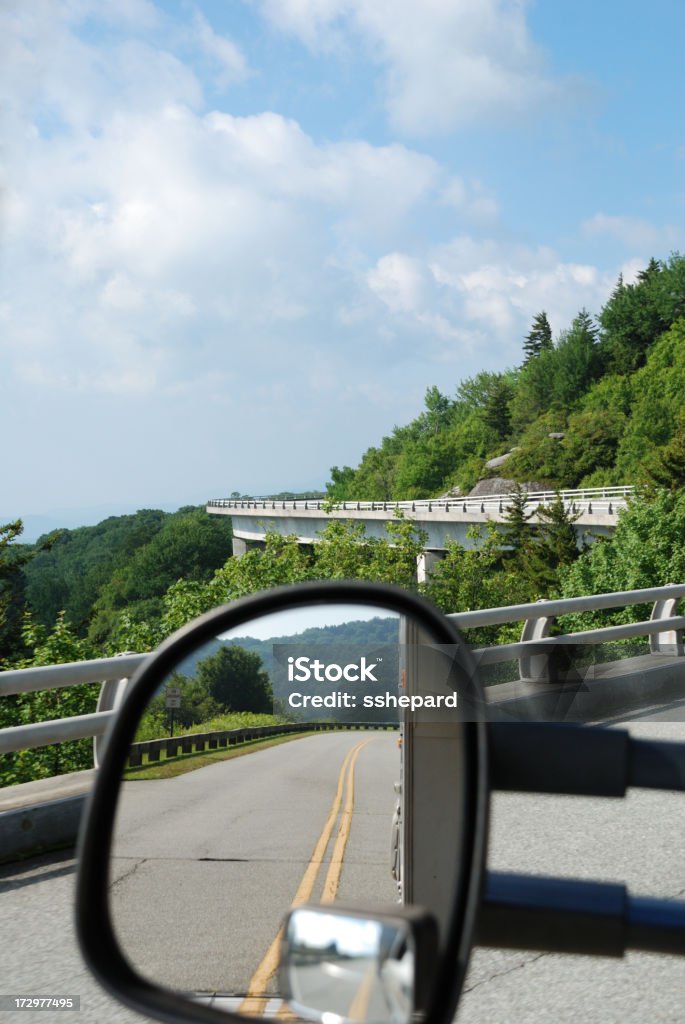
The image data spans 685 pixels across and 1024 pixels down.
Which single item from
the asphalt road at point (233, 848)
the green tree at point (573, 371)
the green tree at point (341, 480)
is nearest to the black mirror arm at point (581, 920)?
the asphalt road at point (233, 848)

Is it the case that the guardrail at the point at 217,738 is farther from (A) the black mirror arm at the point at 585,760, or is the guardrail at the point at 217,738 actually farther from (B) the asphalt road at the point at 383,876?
(A) the black mirror arm at the point at 585,760

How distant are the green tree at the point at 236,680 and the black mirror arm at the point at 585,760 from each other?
1.08ft

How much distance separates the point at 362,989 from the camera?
1178 millimetres

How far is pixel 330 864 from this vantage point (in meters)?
1.55

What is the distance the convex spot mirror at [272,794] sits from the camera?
1394mm

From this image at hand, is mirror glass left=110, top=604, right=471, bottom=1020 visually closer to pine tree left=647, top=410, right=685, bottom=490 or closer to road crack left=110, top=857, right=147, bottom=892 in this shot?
road crack left=110, top=857, right=147, bottom=892

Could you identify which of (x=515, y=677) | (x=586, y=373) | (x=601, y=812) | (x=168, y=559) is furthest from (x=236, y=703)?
(x=586, y=373)

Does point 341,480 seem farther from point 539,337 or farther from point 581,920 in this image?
point 581,920

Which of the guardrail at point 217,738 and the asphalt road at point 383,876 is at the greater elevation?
the guardrail at point 217,738

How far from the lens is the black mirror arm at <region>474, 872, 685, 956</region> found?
1.48 m

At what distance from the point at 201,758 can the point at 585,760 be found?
0.54 metres

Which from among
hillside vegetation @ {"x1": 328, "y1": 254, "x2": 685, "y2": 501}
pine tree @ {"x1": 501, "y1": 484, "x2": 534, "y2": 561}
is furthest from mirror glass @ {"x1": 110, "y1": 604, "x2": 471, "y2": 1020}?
hillside vegetation @ {"x1": 328, "y1": 254, "x2": 685, "y2": 501}

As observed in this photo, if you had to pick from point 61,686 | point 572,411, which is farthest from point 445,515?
point 61,686
